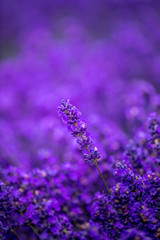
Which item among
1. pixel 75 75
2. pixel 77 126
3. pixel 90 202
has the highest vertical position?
pixel 75 75

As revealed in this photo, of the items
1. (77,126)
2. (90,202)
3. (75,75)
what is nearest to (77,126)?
(77,126)

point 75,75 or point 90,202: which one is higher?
point 75,75

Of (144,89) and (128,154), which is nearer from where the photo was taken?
(128,154)

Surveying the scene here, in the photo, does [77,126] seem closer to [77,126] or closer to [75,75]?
[77,126]

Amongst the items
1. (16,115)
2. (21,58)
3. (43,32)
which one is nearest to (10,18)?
(43,32)

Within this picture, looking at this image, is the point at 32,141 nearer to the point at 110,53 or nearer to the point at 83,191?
the point at 83,191

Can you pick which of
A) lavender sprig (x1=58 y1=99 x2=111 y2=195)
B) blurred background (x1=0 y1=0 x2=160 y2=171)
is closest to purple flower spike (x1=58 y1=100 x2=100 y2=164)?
lavender sprig (x1=58 y1=99 x2=111 y2=195)
